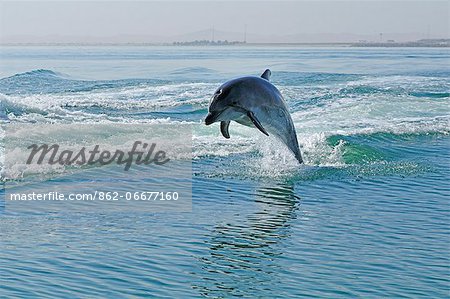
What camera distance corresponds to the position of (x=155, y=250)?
1258 cm

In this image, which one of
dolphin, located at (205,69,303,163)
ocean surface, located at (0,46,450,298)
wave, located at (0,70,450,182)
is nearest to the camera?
ocean surface, located at (0,46,450,298)

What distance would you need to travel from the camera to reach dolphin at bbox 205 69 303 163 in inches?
594

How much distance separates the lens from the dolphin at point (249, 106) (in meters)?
15.1

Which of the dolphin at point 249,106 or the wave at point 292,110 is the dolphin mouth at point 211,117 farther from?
the wave at point 292,110

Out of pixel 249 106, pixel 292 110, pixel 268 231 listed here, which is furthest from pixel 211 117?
pixel 292 110

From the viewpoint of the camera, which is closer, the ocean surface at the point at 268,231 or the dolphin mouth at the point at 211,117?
the ocean surface at the point at 268,231

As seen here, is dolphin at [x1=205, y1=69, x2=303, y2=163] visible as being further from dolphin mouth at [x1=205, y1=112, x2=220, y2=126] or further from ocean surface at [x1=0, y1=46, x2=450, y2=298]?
ocean surface at [x1=0, y1=46, x2=450, y2=298]

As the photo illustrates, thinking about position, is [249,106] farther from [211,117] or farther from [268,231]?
[268,231]

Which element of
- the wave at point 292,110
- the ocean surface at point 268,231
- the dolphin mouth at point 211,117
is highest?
the dolphin mouth at point 211,117

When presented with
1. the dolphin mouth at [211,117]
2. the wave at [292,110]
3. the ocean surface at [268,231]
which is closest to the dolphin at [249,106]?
the dolphin mouth at [211,117]

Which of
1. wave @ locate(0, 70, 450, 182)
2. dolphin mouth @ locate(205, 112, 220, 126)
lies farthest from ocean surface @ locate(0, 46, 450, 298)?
dolphin mouth @ locate(205, 112, 220, 126)

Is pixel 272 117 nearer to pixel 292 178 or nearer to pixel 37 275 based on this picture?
pixel 292 178

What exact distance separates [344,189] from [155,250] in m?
6.27

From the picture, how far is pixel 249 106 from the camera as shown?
51.5 feet
